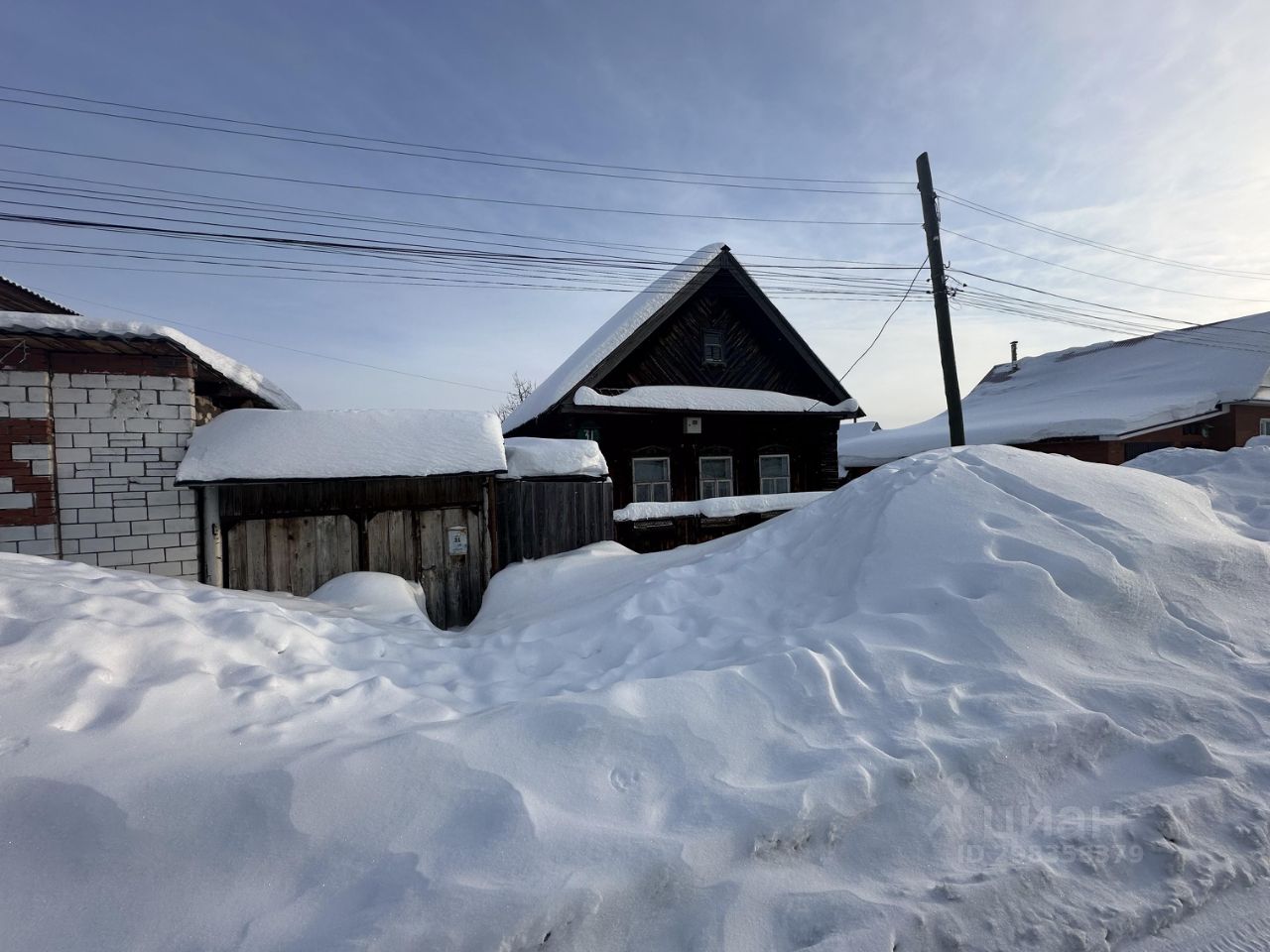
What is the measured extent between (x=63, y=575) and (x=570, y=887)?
16.3 feet

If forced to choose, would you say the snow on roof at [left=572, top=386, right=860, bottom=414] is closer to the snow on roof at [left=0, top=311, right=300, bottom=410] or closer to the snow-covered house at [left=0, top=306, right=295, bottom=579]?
the snow on roof at [left=0, top=311, right=300, bottom=410]

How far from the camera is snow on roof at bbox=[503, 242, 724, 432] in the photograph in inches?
471

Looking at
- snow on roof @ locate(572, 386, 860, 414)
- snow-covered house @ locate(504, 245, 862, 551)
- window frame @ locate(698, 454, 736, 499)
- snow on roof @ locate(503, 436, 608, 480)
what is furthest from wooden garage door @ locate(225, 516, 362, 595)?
window frame @ locate(698, 454, 736, 499)

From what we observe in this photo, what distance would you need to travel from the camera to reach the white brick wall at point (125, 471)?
245 inches

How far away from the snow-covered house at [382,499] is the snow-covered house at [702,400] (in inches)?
132

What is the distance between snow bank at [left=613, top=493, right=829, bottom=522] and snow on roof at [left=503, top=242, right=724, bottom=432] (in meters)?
3.07

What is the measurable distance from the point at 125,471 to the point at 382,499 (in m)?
2.74

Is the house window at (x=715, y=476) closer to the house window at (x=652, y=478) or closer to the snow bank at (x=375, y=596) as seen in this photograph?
the house window at (x=652, y=478)

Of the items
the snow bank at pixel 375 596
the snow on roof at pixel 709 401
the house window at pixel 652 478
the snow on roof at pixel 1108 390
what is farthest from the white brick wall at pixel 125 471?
the snow on roof at pixel 1108 390

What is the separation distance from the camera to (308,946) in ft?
5.80

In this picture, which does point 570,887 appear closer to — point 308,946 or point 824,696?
point 308,946

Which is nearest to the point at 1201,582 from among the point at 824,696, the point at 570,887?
the point at 824,696

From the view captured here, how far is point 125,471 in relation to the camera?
21.1 ft

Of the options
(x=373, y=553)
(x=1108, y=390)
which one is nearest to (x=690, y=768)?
(x=373, y=553)
